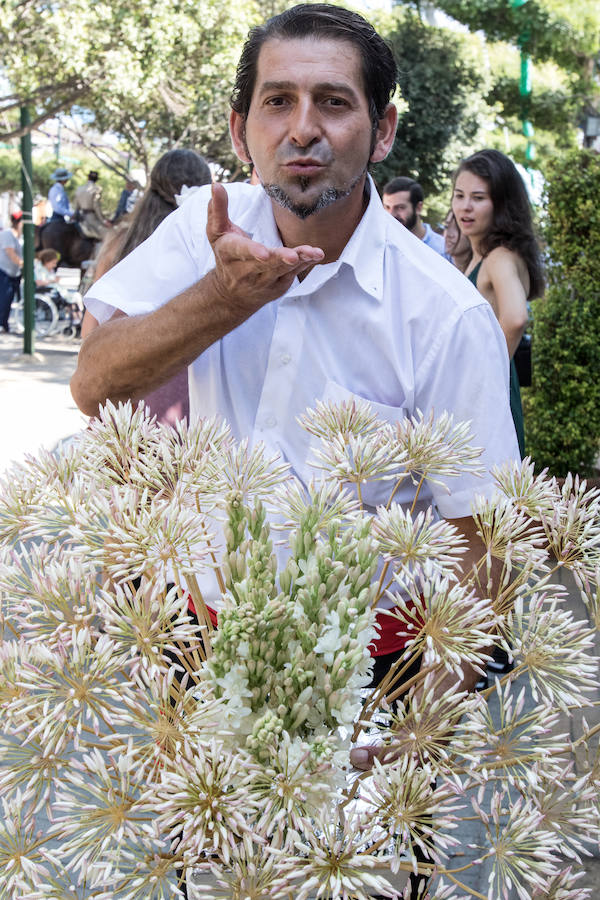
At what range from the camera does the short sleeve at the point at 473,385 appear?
1511 millimetres

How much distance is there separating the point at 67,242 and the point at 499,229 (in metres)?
12.7

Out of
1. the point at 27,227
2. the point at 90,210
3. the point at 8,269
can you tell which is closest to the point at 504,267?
the point at 27,227

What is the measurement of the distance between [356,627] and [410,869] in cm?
23

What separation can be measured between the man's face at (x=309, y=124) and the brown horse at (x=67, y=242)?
1504 cm

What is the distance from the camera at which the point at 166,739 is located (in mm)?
895

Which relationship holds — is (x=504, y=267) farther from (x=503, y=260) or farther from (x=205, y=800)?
(x=205, y=800)

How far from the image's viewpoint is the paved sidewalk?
8.20 metres

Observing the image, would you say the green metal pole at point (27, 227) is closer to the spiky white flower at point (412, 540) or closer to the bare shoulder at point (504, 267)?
the bare shoulder at point (504, 267)

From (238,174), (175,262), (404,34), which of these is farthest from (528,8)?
(175,262)

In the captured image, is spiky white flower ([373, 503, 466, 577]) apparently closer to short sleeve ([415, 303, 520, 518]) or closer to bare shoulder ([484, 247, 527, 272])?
short sleeve ([415, 303, 520, 518])

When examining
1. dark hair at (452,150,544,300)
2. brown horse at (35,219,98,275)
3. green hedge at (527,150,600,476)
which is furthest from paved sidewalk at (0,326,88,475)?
green hedge at (527,150,600,476)

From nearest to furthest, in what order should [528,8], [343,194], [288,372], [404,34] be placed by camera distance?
[343,194] → [288,372] → [404,34] → [528,8]

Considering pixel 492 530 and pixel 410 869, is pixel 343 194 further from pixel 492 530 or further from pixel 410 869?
pixel 410 869

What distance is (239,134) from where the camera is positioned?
1.85 metres
